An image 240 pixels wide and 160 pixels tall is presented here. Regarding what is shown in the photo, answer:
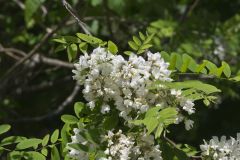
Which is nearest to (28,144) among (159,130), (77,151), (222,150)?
(77,151)

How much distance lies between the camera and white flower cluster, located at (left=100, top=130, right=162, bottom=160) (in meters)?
1.81

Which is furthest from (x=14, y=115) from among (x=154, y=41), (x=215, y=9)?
(x=215, y=9)

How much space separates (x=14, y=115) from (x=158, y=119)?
242cm

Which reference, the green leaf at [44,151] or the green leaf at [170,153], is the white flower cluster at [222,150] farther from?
the green leaf at [44,151]

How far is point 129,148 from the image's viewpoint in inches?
71.9

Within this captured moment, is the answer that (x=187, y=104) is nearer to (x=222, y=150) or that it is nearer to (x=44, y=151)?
(x=222, y=150)

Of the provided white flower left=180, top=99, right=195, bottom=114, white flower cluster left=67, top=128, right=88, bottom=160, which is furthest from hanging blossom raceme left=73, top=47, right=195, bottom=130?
white flower cluster left=67, top=128, right=88, bottom=160

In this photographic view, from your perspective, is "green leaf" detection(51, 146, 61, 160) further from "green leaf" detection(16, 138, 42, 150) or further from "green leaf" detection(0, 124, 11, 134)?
"green leaf" detection(0, 124, 11, 134)

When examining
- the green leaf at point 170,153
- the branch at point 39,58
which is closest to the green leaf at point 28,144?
the green leaf at point 170,153

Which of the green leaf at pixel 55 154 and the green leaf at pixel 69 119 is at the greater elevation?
the green leaf at pixel 69 119

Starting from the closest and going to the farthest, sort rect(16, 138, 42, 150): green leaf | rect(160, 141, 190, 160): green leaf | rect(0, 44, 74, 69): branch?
1. rect(160, 141, 190, 160): green leaf
2. rect(16, 138, 42, 150): green leaf
3. rect(0, 44, 74, 69): branch

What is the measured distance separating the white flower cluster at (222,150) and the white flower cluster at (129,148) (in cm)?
21

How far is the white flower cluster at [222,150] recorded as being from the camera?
1.98 metres

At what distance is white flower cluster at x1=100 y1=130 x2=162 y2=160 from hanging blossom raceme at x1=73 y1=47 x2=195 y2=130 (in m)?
0.08
